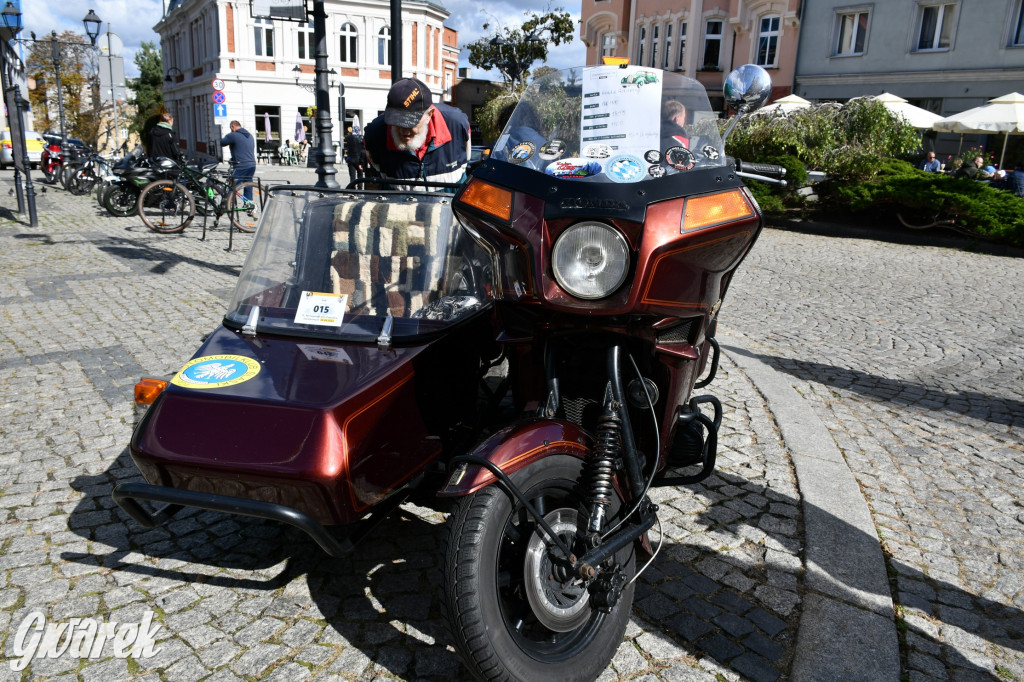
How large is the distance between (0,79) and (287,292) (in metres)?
14.1

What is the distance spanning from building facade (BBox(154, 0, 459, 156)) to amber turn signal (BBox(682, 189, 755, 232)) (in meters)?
42.7

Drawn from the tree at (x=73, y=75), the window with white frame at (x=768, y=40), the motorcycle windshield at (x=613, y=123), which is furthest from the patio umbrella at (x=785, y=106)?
the tree at (x=73, y=75)

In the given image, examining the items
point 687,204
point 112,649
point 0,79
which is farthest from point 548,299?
point 0,79

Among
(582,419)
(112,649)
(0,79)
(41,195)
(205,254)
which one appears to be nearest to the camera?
(112,649)

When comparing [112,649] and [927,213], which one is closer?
[112,649]

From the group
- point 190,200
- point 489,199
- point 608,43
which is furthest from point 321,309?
point 608,43

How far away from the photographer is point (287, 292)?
→ 3.33 metres

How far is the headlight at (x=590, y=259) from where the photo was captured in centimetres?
239

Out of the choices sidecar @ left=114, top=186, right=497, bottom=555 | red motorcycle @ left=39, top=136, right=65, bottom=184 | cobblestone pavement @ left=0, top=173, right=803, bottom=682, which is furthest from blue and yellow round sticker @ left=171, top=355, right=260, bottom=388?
red motorcycle @ left=39, top=136, right=65, bottom=184

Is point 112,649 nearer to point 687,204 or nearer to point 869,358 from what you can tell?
point 687,204

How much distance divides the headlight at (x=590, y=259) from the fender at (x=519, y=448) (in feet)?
1.38

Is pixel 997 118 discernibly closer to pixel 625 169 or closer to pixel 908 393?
pixel 908 393

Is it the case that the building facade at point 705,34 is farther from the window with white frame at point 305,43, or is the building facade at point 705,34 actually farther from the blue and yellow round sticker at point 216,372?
the blue and yellow round sticker at point 216,372

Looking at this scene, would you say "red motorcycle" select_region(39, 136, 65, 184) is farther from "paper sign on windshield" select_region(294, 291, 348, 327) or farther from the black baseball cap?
"paper sign on windshield" select_region(294, 291, 348, 327)
